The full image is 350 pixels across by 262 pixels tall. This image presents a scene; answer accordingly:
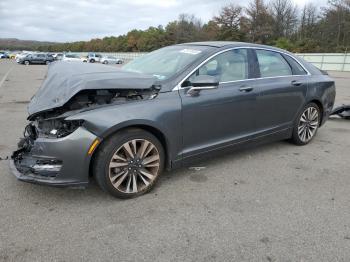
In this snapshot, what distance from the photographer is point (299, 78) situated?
499cm

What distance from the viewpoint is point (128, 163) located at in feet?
11.1

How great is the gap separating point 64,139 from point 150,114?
2.87 feet

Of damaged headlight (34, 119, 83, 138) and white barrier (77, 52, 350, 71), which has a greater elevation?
damaged headlight (34, 119, 83, 138)

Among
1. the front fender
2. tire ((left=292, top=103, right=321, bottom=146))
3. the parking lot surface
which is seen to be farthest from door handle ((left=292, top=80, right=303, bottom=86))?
the front fender

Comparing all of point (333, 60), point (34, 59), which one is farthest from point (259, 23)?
point (34, 59)

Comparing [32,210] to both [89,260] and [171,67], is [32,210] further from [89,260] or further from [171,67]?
[171,67]

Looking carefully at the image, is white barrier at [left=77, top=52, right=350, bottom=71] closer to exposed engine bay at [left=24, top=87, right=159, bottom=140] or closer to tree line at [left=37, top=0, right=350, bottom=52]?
tree line at [left=37, top=0, right=350, bottom=52]

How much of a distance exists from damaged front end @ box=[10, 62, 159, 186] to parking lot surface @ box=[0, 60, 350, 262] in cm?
35

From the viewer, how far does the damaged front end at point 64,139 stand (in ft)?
10.00

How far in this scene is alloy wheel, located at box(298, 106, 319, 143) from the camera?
5199 millimetres

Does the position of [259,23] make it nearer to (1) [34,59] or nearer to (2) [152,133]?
(1) [34,59]

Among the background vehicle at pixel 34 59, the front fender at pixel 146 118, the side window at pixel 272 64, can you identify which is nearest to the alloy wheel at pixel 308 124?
the side window at pixel 272 64

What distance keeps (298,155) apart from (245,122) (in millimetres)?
1177

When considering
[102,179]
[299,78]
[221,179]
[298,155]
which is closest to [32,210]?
[102,179]
